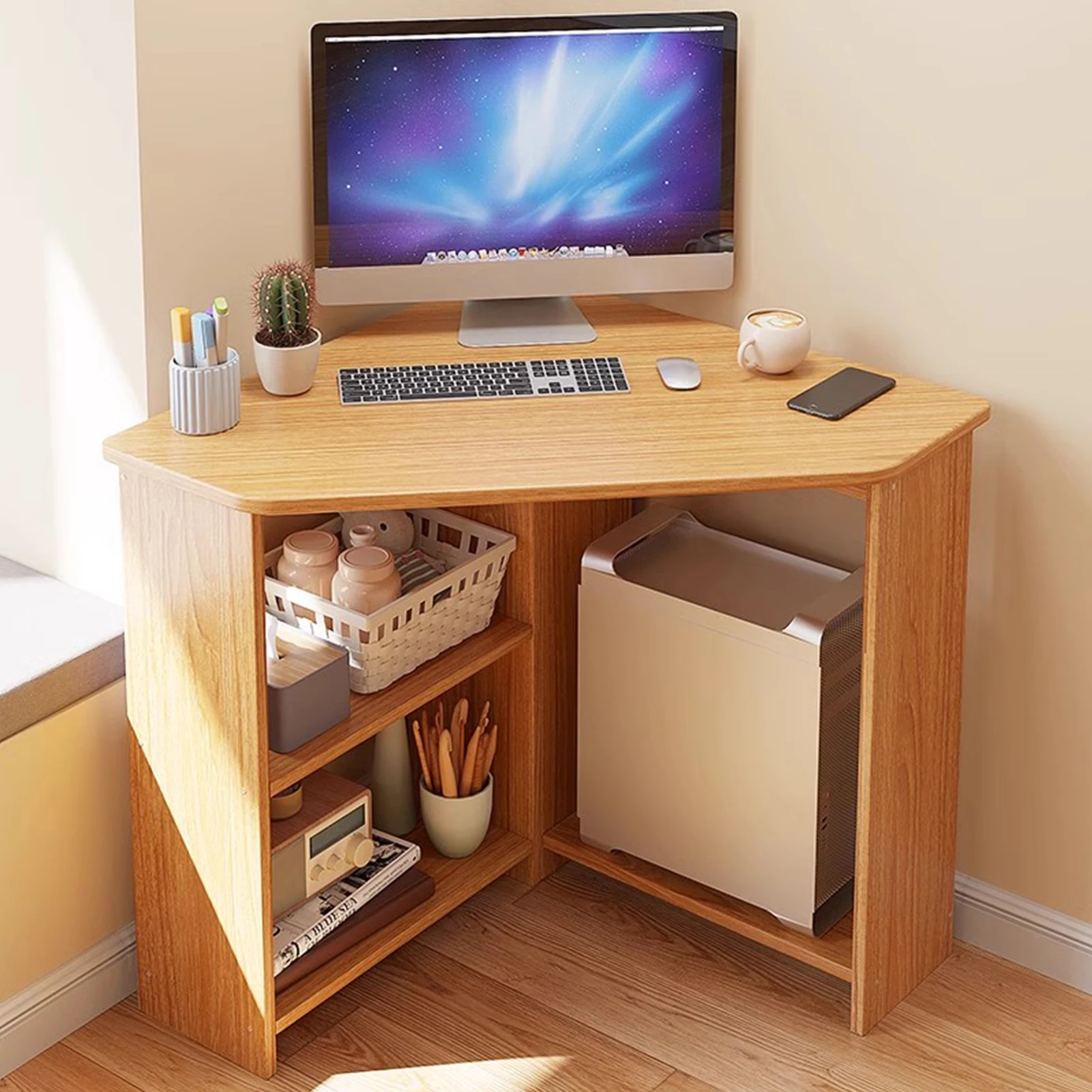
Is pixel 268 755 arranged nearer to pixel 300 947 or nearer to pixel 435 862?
pixel 300 947

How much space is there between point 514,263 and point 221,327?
48 cm

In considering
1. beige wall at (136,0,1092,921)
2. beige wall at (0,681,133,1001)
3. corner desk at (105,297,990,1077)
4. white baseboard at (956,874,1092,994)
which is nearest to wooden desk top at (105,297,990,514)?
corner desk at (105,297,990,1077)

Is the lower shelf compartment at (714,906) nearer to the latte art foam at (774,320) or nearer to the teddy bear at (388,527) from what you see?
the teddy bear at (388,527)

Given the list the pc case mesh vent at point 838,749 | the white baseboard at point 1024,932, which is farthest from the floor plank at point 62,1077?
the white baseboard at point 1024,932

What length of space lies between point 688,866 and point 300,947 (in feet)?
1.83

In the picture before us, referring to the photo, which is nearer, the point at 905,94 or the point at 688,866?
the point at 905,94

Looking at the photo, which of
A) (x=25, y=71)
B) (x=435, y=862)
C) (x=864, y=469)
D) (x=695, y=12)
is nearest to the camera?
(x=864, y=469)

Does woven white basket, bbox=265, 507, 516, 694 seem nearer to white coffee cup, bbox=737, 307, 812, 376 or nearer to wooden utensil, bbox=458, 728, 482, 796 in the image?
wooden utensil, bbox=458, 728, 482, 796

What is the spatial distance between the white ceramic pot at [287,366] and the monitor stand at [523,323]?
0.26 meters

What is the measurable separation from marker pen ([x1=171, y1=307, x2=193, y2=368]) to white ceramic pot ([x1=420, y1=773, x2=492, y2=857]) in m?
0.78

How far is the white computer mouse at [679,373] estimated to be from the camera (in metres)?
2.33

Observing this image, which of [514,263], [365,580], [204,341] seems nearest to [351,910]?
[365,580]

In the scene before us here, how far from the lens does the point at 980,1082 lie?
2344 millimetres

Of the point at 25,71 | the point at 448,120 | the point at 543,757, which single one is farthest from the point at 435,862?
the point at 25,71
